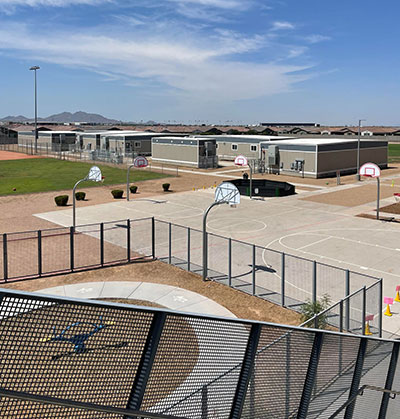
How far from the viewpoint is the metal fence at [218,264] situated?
1850cm

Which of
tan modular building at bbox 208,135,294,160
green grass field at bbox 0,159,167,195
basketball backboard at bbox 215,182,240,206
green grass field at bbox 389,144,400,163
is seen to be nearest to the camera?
basketball backboard at bbox 215,182,240,206

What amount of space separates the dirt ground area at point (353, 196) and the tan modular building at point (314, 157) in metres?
9.34

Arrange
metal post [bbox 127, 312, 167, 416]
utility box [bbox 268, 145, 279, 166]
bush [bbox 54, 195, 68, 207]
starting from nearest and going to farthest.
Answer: metal post [bbox 127, 312, 167, 416]
bush [bbox 54, 195, 68, 207]
utility box [bbox 268, 145, 279, 166]

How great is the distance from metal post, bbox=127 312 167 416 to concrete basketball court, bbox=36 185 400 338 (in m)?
14.6

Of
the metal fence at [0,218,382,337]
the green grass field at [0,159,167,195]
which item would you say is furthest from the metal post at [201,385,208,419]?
the green grass field at [0,159,167,195]

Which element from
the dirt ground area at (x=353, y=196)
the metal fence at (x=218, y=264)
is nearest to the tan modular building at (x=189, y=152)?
the dirt ground area at (x=353, y=196)

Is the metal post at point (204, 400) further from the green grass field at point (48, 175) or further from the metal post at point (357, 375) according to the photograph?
the green grass field at point (48, 175)

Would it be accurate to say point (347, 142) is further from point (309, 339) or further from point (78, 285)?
point (309, 339)

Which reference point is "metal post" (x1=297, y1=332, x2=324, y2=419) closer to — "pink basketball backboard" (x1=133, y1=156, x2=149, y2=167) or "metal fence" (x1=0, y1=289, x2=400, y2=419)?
"metal fence" (x1=0, y1=289, x2=400, y2=419)

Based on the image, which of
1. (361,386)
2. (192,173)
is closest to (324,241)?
(361,386)

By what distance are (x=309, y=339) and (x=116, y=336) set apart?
300cm

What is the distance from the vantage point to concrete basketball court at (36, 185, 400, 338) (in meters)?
22.9

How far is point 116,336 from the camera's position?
12.5 ft

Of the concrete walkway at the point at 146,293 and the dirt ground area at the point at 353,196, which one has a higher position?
the dirt ground area at the point at 353,196
